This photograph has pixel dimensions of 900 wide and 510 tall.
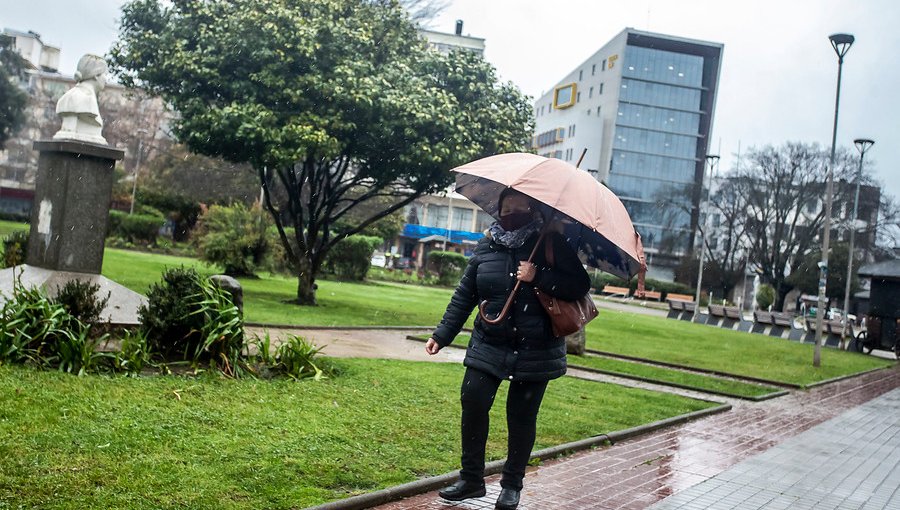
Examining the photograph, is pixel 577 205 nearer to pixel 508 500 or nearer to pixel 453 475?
pixel 508 500

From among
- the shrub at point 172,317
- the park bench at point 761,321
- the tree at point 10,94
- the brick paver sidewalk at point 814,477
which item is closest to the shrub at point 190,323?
the shrub at point 172,317

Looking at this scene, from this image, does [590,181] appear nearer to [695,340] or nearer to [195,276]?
[195,276]

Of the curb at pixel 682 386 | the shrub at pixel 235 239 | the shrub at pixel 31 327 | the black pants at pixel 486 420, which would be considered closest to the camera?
the black pants at pixel 486 420

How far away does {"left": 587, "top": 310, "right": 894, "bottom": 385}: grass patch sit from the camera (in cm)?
1809

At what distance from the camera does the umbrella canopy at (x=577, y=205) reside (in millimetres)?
5121

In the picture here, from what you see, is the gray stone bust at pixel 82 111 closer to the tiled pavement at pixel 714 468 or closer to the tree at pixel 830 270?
the tiled pavement at pixel 714 468

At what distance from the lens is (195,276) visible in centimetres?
859

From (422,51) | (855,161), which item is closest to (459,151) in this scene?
(422,51)

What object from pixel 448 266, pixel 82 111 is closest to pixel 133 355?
pixel 82 111

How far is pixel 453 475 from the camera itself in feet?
19.3

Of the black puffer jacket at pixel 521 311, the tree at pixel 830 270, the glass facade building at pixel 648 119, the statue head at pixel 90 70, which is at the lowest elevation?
the black puffer jacket at pixel 521 311

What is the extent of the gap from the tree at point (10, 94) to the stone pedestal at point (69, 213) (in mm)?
40540

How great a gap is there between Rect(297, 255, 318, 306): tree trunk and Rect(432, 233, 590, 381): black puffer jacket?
1562 centimetres

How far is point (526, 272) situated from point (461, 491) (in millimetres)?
1380
